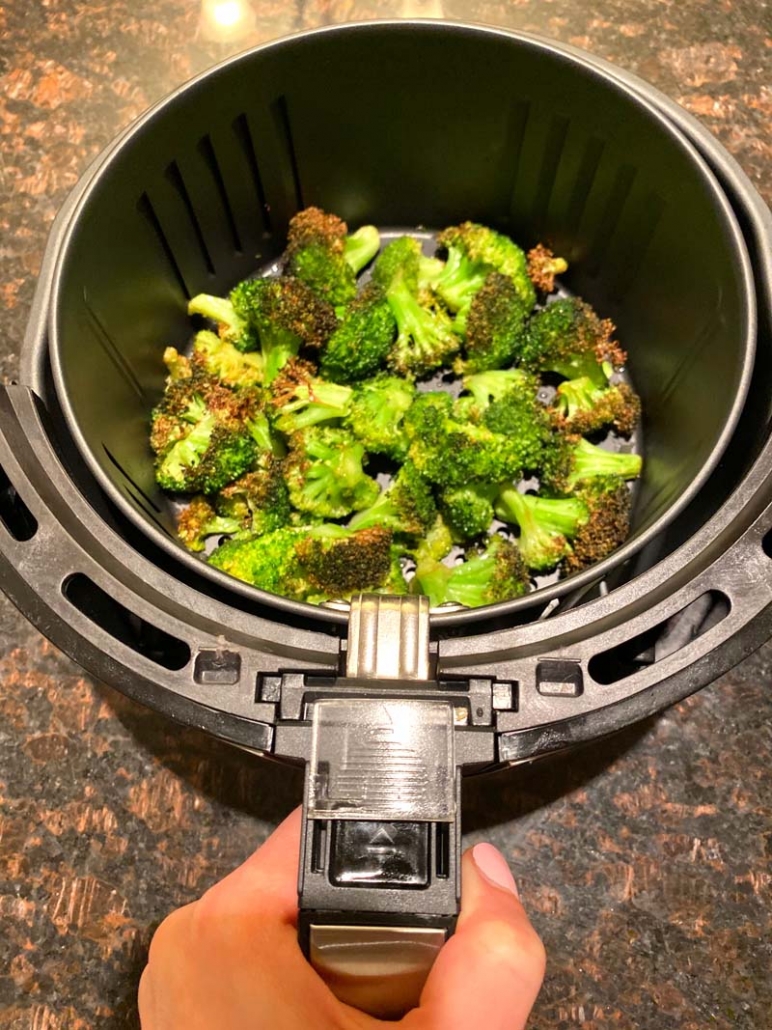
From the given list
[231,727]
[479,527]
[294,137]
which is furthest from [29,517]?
[294,137]

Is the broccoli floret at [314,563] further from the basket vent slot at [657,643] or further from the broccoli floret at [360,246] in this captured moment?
the broccoli floret at [360,246]

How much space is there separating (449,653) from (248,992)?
309 mm

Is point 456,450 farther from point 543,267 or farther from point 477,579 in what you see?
point 543,267

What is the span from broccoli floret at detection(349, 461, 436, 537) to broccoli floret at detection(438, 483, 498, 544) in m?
0.02

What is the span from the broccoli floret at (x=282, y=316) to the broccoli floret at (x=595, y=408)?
0.35 m

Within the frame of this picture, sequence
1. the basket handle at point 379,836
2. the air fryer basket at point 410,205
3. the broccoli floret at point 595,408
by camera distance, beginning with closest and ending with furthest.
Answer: the basket handle at point 379,836, the air fryer basket at point 410,205, the broccoli floret at point 595,408

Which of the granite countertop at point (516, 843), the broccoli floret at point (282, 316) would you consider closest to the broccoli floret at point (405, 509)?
the broccoli floret at point (282, 316)

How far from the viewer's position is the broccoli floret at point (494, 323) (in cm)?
106

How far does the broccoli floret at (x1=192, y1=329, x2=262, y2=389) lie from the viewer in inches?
42.9

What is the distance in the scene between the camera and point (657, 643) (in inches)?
30.6

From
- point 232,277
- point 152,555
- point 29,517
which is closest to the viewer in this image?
point 29,517

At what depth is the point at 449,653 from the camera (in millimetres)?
608

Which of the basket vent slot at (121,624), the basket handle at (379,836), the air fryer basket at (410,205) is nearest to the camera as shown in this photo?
the basket handle at (379,836)

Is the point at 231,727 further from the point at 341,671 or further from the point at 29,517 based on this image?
the point at 29,517
